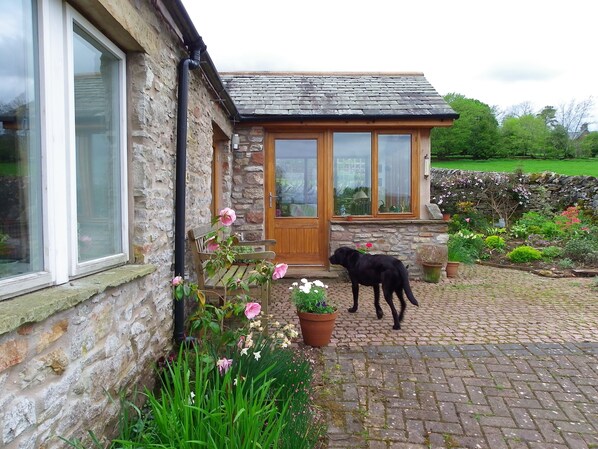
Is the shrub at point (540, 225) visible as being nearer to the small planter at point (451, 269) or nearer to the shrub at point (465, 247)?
the shrub at point (465, 247)

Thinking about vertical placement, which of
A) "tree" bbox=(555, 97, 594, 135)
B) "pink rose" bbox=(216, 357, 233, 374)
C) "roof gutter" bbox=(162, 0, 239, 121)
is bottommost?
"pink rose" bbox=(216, 357, 233, 374)

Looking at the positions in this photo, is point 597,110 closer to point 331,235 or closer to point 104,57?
point 331,235

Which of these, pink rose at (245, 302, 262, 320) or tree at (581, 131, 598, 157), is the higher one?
tree at (581, 131, 598, 157)

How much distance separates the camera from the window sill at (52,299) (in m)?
1.38

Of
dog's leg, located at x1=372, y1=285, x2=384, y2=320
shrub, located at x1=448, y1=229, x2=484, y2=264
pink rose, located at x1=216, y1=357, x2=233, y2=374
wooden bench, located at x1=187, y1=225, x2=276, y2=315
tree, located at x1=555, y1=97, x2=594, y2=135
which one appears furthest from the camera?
tree, located at x1=555, y1=97, x2=594, y2=135

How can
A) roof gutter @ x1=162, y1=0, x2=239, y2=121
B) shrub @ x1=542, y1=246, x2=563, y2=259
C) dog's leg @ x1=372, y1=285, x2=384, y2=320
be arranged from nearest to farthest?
roof gutter @ x1=162, y1=0, x2=239, y2=121 → dog's leg @ x1=372, y1=285, x2=384, y2=320 → shrub @ x1=542, y1=246, x2=563, y2=259

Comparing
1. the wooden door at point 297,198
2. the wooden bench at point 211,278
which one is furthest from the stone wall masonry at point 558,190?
the wooden bench at point 211,278

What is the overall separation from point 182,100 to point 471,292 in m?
5.20

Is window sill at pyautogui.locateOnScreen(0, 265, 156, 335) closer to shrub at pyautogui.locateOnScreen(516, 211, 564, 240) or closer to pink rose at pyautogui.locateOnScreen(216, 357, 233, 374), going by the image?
pink rose at pyautogui.locateOnScreen(216, 357, 233, 374)

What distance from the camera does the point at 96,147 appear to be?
2.40 metres

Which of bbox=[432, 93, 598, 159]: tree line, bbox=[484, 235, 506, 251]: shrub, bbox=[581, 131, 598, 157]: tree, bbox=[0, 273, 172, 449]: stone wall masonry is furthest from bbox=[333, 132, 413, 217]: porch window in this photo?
bbox=[581, 131, 598, 157]: tree

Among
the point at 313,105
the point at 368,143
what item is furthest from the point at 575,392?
the point at 313,105

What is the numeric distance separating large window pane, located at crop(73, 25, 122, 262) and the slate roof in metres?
4.54

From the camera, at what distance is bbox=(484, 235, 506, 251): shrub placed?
9664mm
